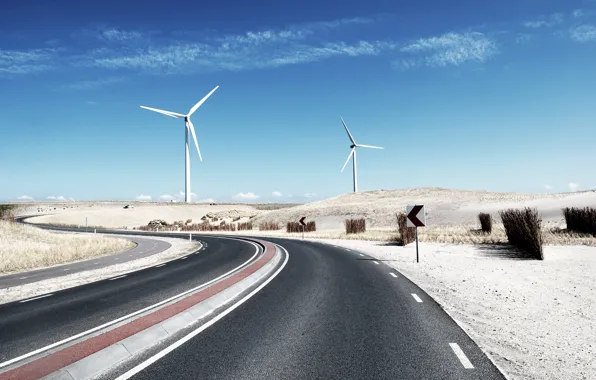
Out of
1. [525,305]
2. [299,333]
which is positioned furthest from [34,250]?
[525,305]

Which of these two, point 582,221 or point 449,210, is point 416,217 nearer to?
point 582,221

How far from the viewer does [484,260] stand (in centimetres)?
1939

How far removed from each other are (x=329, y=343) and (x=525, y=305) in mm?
5468

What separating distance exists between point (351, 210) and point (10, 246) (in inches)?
2092

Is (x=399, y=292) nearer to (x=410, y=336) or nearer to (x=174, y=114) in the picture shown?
(x=410, y=336)

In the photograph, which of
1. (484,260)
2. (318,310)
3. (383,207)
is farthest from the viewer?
(383,207)

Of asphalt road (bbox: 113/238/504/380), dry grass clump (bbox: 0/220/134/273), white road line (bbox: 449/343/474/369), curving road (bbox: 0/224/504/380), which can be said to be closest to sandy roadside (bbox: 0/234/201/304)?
curving road (bbox: 0/224/504/380)

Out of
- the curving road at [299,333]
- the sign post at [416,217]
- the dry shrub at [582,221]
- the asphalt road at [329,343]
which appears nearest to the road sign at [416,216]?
the sign post at [416,217]

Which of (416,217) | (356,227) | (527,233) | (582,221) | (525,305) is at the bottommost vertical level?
(525,305)

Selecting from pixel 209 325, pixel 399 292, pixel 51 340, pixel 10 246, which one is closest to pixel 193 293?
pixel 209 325

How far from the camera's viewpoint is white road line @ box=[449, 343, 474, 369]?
5.90 metres

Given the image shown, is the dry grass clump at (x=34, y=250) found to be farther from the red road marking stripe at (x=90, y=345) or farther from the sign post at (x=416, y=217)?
the sign post at (x=416, y=217)

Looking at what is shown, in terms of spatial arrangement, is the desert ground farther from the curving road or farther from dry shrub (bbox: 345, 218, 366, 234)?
dry shrub (bbox: 345, 218, 366, 234)

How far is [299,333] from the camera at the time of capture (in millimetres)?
7645
